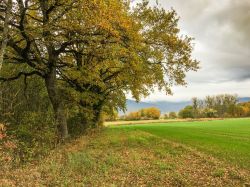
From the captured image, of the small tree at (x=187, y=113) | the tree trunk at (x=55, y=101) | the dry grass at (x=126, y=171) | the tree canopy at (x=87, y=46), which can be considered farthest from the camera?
the small tree at (x=187, y=113)

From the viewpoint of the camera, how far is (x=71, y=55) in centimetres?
2706

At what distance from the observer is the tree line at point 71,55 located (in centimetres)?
1638

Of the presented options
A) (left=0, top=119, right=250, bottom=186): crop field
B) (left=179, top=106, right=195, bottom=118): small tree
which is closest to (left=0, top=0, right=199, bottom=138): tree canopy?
(left=0, top=119, right=250, bottom=186): crop field

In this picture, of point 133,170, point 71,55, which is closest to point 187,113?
point 71,55

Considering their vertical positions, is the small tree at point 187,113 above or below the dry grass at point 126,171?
above

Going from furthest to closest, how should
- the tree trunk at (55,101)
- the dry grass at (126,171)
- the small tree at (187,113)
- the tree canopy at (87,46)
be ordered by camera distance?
the small tree at (187,113) < the tree trunk at (55,101) < the tree canopy at (87,46) < the dry grass at (126,171)

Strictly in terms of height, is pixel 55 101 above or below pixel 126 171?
above

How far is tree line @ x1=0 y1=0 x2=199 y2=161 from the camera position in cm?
1638

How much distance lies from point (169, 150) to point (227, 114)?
12925 cm

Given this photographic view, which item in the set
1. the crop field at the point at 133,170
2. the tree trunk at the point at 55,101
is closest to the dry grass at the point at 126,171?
the crop field at the point at 133,170

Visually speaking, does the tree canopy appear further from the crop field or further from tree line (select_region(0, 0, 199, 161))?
the crop field

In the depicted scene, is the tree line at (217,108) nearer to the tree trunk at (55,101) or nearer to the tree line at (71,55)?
the tree line at (71,55)

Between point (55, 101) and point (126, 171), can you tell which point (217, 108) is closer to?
point (55, 101)

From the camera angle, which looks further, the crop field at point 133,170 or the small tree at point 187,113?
the small tree at point 187,113
